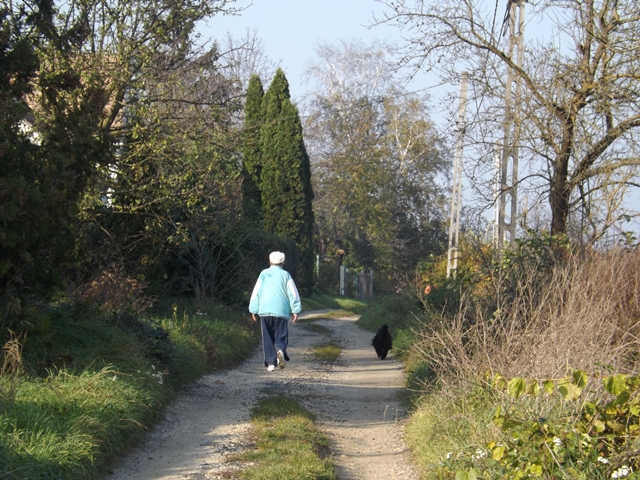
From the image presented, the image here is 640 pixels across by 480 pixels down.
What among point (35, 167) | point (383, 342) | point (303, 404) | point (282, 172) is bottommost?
point (303, 404)

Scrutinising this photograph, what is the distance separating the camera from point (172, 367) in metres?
10.4

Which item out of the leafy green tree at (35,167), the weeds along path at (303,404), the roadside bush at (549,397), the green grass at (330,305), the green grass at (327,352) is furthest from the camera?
the green grass at (330,305)

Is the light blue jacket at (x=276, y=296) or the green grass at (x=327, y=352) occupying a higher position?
the light blue jacket at (x=276, y=296)

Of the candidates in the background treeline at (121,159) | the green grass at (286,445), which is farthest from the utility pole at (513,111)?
the green grass at (286,445)

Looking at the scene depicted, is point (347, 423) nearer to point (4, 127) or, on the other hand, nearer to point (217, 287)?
point (4, 127)

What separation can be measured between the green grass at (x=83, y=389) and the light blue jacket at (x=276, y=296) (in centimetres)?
141

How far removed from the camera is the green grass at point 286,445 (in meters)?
6.36

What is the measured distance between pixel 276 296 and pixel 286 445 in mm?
3821

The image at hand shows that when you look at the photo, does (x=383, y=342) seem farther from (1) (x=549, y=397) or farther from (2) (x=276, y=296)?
(1) (x=549, y=397)

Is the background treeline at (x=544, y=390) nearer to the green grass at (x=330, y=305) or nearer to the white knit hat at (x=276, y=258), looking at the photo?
the white knit hat at (x=276, y=258)

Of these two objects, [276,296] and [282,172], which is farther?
[282,172]

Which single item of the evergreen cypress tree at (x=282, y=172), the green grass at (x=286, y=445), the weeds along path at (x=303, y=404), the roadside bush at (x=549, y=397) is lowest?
the weeds along path at (x=303, y=404)

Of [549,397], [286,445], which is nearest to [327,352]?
[286,445]

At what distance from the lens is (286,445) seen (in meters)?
7.29
